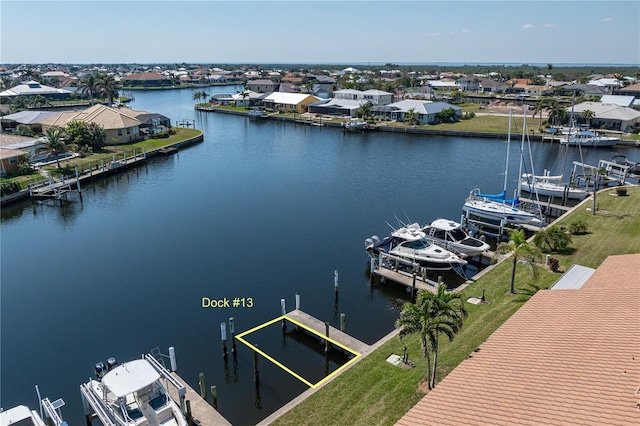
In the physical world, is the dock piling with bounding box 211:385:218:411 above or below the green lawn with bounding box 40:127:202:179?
below

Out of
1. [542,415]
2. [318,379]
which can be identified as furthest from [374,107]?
[542,415]

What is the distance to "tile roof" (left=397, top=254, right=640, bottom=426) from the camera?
40.7ft

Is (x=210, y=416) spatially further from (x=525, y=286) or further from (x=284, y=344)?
(x=525, y=286)

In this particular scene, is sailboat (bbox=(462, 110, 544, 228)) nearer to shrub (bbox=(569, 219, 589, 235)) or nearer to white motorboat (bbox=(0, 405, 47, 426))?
shrub (bbox=(569, 219, 589, 235))

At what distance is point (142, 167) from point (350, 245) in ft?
159

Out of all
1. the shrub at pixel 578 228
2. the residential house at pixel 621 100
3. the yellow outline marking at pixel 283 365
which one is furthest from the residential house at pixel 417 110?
the yellow outline marking at pixel 283 365

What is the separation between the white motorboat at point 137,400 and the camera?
758 inches

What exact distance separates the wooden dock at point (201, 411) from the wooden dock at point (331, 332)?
807 cm

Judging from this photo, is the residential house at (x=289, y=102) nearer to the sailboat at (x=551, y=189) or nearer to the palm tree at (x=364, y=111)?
the palm tree at (x=364, y=111)

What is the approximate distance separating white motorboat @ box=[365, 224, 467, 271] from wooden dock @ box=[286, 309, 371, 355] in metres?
9.82

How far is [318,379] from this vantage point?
2473 centimetres

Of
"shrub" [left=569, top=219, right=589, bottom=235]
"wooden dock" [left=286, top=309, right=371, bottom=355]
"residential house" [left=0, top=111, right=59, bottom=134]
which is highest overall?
"residential house" [left=0, top=111, right=59, bottom=134]

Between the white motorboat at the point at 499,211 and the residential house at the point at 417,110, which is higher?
the residential house at the point at 417,110

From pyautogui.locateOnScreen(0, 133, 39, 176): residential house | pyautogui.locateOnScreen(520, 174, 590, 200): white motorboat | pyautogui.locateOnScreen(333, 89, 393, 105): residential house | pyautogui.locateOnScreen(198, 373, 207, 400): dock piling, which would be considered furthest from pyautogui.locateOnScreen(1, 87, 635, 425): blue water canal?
pyautogui.locateOnScreen(333, 89, 393, 105): residential house
